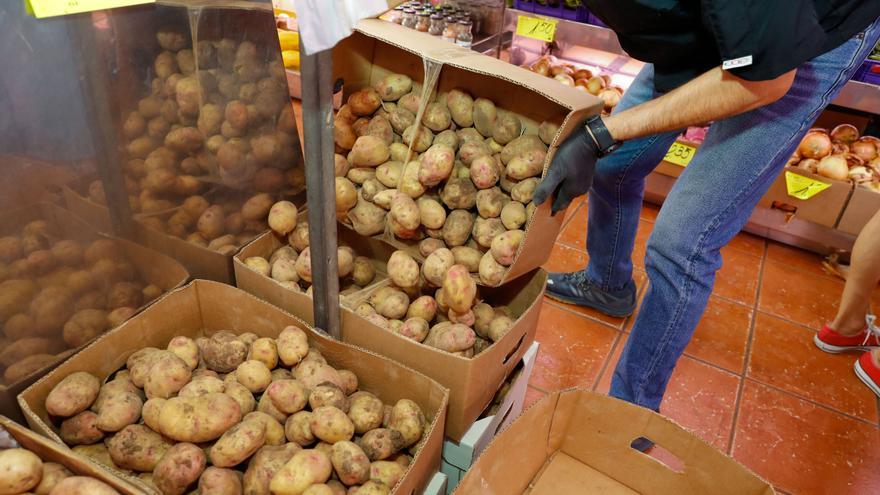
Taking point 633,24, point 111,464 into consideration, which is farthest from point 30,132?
point 633,24

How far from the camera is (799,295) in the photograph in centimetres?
251

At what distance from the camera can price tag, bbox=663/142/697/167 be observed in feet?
9.17

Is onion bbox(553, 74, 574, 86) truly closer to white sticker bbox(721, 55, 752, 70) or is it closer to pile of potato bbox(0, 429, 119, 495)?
white sticker bbox(721, 55, 752, 70)

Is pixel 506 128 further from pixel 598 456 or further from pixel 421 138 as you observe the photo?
pixel 598 456

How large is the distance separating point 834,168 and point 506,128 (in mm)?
1979

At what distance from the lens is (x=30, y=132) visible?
102 centimetres

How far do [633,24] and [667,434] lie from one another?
0.83 metres

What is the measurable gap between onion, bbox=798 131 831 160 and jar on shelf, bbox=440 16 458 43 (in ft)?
5.71

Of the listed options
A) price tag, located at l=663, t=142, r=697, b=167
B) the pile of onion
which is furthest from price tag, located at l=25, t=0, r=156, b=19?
the pile of onion

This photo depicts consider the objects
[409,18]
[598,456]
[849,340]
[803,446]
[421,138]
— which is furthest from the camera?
[409,18]

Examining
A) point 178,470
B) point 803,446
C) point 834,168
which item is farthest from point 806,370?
point 178,470

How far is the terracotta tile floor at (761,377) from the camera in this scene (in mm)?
1743

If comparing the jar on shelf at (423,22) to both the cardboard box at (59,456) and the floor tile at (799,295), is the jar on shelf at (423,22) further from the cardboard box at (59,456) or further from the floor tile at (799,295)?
the cardboard box at (59,456)

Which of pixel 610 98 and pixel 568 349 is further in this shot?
pixel 610 98
